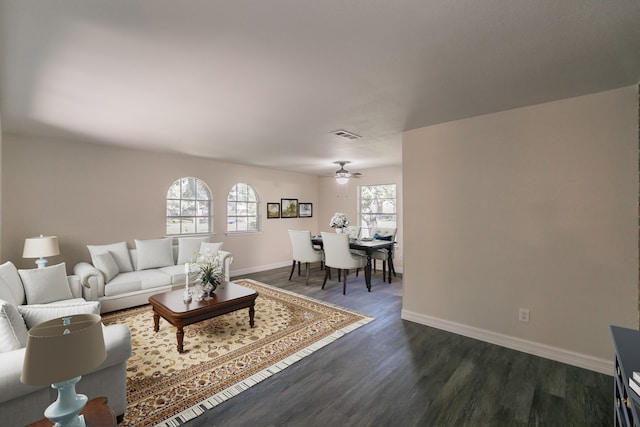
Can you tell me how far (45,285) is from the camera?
290 cm

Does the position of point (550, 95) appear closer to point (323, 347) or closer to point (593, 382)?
point (593, 382)

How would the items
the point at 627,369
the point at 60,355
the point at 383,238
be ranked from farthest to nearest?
the point at 383,238 → the point at 627,369 → the point at 60,355

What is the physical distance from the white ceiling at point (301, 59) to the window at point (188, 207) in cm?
209

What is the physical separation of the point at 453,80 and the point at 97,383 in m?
3.18

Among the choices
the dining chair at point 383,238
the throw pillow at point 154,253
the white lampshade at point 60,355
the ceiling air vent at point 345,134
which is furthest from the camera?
the dining chair at point 383,238

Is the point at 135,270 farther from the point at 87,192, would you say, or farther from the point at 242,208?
the point at 242,208

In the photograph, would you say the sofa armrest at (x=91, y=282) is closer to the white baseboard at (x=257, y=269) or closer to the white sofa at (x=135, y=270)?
the white sofa at (x=135, y=270)

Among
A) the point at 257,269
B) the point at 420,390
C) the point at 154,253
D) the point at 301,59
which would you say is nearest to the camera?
the point at 301,59

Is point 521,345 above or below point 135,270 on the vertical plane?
below

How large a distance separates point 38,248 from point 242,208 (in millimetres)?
3393

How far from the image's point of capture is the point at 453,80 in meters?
2.19

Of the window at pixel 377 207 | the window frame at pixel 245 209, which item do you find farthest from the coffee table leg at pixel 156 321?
the window at pixel 377 207

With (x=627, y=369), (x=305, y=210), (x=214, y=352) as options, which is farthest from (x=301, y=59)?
(x=305, y=210)

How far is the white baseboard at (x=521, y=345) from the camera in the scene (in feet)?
7.98
